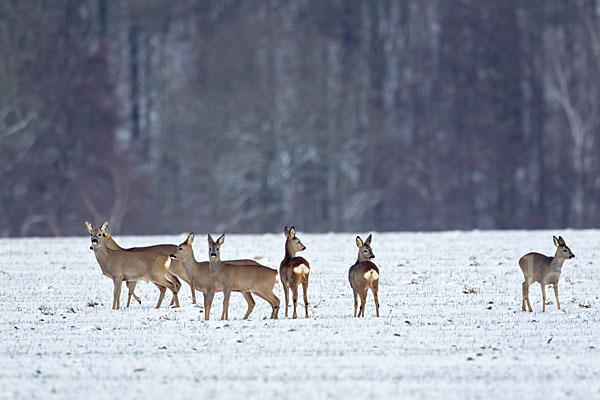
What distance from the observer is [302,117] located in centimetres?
5028

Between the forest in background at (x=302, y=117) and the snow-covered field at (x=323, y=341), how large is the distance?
A: 28.4 meters

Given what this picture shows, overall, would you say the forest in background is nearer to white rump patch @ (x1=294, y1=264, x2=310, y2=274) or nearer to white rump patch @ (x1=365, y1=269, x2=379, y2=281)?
white rump patch @ (x1=294, y1=264, x2=310, y2=274)

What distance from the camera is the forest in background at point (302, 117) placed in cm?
5003

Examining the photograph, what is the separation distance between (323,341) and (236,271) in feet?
7.43

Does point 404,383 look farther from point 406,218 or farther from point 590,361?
point 406,218

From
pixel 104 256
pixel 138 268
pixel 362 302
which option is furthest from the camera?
pixel 104 256

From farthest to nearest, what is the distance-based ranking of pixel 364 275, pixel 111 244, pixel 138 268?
pixel 111 244
pixel 138 268
pixel 364 275

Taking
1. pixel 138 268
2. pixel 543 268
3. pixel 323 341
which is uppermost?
pixel 138 268

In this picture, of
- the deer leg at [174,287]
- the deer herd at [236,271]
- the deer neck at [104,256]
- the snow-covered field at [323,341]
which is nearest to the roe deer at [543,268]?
the deer herd at [236,271]

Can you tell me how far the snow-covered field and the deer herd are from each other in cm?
32

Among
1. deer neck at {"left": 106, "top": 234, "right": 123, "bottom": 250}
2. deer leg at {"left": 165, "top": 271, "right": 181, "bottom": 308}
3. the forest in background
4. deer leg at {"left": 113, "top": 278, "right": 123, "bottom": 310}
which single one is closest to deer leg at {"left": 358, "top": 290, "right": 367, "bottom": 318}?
deer leg at {"left": 165, "top": 271, "right": 181, "bottom": 308}

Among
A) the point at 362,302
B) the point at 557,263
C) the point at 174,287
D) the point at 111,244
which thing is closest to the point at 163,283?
the point at 174,287

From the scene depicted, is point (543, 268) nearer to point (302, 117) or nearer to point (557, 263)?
point (557, 263)

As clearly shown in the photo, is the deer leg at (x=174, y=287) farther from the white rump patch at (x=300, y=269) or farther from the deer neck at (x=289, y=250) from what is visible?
the white rump patch at (x=300, y=269)
